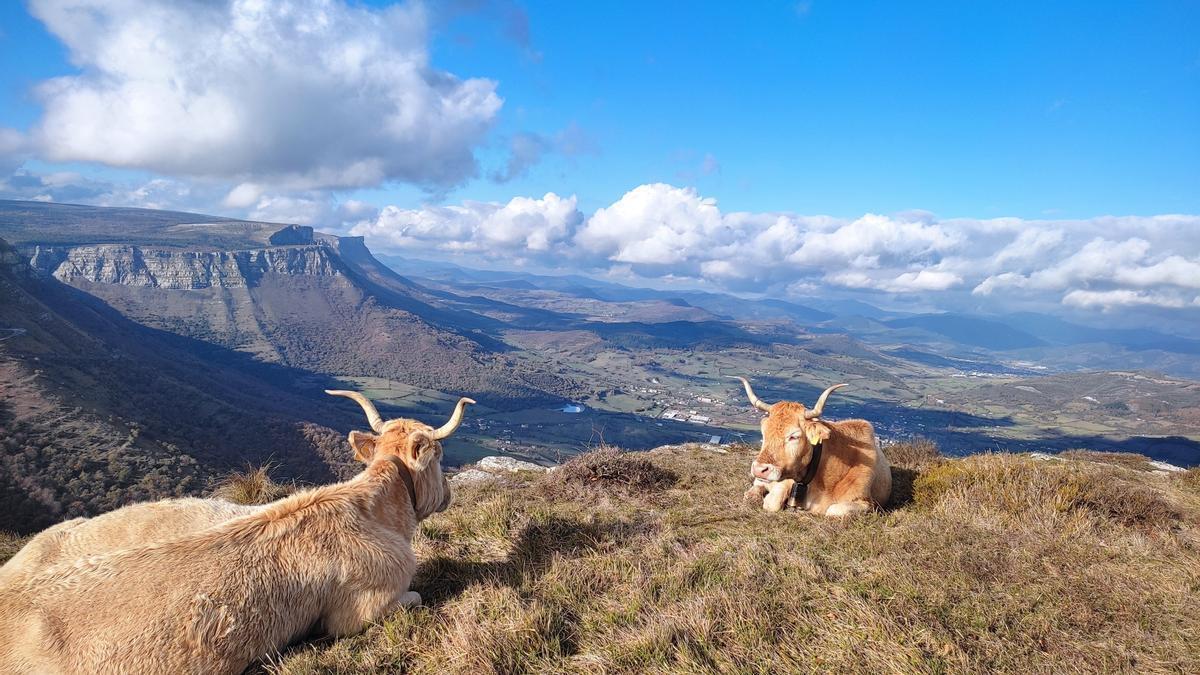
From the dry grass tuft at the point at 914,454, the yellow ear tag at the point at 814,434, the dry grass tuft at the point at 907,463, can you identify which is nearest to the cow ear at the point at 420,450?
the yellow ear tag at the point at 814,434

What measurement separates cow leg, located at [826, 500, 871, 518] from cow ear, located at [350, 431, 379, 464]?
6.35 meters

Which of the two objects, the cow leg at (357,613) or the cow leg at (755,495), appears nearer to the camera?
the cow leg at (357,613)

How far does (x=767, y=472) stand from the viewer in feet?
25.2

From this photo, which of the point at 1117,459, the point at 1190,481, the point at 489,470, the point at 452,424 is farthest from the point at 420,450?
the point at 1117,459

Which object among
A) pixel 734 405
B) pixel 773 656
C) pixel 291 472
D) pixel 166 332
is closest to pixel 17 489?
pixel 291 472

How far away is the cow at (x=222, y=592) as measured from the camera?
11.4 feet

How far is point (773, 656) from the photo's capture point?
350cm

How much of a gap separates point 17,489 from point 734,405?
477 ft

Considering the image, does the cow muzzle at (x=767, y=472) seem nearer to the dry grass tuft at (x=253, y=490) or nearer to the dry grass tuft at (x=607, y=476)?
the dry grass tuft at (x=607, y=476)

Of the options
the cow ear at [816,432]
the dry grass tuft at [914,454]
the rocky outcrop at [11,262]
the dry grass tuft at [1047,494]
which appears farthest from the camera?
the rocky outcrop at [11,262]

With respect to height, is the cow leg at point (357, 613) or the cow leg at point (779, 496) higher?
the cow leg at point (357, 613)

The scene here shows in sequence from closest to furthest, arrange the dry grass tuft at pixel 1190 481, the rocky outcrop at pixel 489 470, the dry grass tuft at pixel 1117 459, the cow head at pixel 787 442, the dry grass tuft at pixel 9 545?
the dry grass tuft at pixel 9 545
the cow head at pixel 787 442
the dry grass tuft at pixel 1190 481
the rocky outcrop at pixel 489 470
the dry grass tuft at pixel 1117 459

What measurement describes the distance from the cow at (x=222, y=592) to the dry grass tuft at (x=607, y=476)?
531 centimetres

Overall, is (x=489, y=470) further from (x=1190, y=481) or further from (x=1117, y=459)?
(x=1117, y=459)
